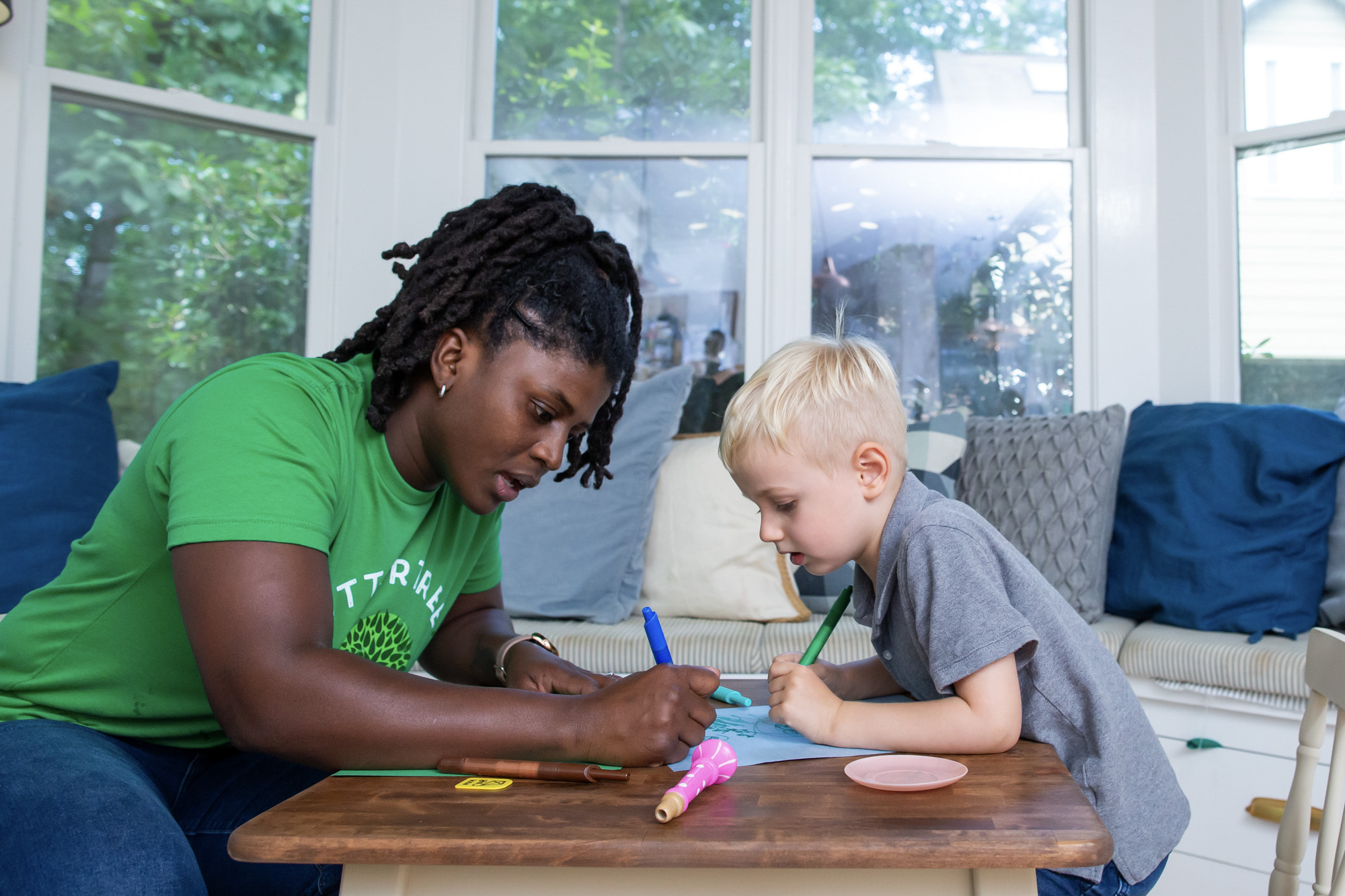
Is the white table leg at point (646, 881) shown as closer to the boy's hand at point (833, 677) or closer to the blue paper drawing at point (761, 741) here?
the blue paper drawing at point (761, 741)

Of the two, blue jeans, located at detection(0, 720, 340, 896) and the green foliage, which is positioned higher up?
the green foliage

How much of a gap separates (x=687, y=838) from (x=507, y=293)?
0.69 m

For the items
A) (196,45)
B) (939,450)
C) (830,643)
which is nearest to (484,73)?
(196,45)

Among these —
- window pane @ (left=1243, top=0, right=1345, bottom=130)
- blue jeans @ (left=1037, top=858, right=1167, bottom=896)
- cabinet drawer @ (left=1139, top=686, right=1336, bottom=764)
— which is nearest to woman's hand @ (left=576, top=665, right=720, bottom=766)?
blue jeans @ (left=1037, top=858, right=1167, bottom=896)

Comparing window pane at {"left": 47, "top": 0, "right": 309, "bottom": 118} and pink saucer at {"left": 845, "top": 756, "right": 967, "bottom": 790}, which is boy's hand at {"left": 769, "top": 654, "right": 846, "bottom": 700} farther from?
window pane at {"left": 47, "top": 0, "right": 309, "bottom": 118}

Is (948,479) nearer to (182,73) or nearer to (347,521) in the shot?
(347,521)

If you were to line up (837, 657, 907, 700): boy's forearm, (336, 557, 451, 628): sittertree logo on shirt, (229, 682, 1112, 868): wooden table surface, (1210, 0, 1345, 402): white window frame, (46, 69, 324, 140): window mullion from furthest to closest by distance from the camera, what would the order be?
1. (1210, 0, 1345, 402): white window frame
2. (46, 69, 324, 140): window mullion
3. (837, 657, 907, 700): boy's forearm
4. (336, 557, 451, 628): sittertree logo on shirt
5. (229, 682, 1112, 868): wooden table surface

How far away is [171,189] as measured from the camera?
2807mm

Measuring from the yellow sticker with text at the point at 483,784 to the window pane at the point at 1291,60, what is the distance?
9.96 ft

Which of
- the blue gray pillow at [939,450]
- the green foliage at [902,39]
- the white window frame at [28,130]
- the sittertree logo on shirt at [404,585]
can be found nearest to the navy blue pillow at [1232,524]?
the blue gray pillow at [939,450]

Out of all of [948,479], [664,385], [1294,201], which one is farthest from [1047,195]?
[664,385]

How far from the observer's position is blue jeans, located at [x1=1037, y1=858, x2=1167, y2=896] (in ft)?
3.05

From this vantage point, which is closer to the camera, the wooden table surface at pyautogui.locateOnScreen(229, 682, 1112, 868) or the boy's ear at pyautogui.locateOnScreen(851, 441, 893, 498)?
the wooden table surface at pyautogui.locateOnScreen(229, 682, 1112, 868)

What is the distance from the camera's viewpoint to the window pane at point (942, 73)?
301 centimetres
